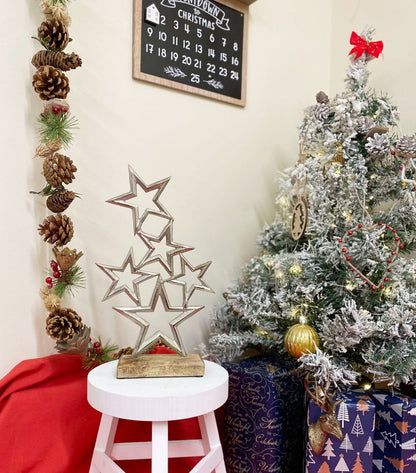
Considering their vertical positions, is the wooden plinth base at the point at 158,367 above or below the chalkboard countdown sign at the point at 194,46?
below

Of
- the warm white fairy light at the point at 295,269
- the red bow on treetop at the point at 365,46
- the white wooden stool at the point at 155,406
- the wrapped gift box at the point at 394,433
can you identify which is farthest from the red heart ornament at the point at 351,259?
the red bow on treetop at the point at 365,46

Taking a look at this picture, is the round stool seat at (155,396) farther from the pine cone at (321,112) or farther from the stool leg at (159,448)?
the pine cone at (321,112)

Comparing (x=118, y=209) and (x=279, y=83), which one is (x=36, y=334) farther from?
(x=279, y=83)

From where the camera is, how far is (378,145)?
3.87 feet

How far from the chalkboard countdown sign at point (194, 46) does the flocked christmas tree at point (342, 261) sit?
333 mm

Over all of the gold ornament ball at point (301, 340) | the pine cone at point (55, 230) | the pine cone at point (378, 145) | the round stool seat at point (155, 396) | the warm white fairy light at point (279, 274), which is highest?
the pine cone at point (378, 145)

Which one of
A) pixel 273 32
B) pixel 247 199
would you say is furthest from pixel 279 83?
pixel 247 199

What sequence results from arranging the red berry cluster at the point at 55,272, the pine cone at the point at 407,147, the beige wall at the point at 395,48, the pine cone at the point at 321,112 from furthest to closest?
the beige wall at the point at 395,48
the pine cone at the point at 321,112
the pine cone at the point at 407,147
the red berry cluster at the point at 55,272

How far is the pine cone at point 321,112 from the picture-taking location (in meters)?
1.30

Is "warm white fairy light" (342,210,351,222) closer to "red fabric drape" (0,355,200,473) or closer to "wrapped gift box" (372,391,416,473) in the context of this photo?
"wrapped gift box" (372,391,416,473)

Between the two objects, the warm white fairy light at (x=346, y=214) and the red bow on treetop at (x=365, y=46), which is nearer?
the warm white fairy light at (x=346, y=214)

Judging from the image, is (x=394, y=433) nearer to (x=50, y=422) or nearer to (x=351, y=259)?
(x=351, y=259)

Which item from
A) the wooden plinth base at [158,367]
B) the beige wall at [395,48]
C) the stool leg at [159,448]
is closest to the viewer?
the stool leg at [159,448]

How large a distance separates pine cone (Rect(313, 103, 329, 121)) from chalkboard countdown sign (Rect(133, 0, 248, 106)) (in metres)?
0.32
